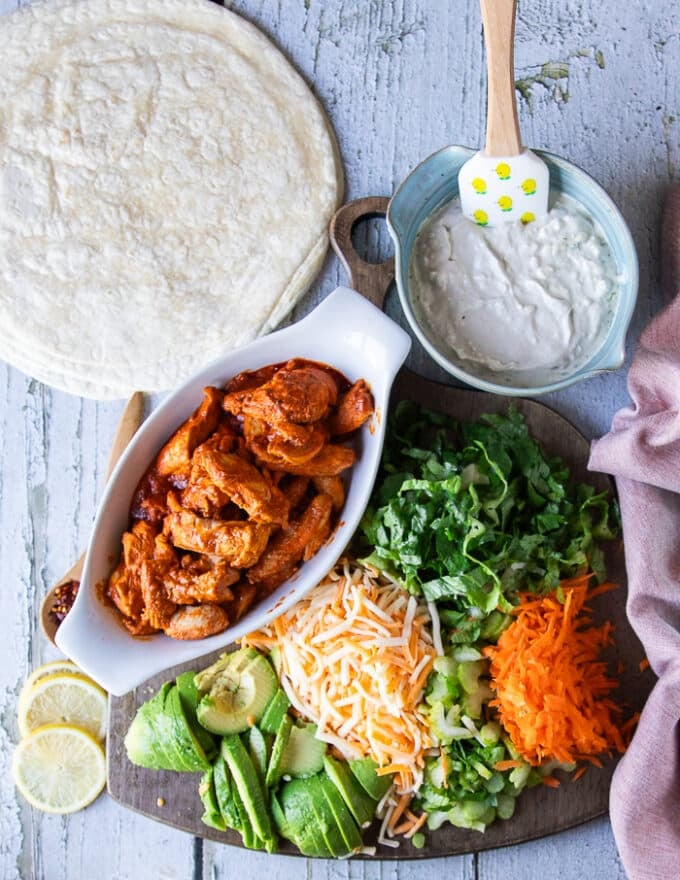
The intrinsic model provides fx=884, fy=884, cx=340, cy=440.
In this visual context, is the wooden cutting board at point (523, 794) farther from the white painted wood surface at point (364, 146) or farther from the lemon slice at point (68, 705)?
the white painted wood surface at point (364, 146)

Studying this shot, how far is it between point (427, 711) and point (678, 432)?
115 centimetres

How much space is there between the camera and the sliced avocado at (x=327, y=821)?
9.04ft

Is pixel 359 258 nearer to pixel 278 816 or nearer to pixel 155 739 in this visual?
pixel 155 739

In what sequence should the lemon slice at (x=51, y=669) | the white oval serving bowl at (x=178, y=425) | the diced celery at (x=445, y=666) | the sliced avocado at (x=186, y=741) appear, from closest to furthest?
the white oval serving bowl at (x=178, y=425) → the diced celery at (x=445, y=666) → the sliced avocado at (x=186, y=741) → the lemon slice at (x=51, y=669)

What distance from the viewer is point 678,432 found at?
2.69 m

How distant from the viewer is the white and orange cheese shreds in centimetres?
267

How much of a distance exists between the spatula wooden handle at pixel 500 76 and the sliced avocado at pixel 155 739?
2.03 meters

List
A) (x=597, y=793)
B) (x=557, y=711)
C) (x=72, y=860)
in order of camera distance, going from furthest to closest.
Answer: (x=72, y=860)
(x=597, y=793)
(x=557, y=711)

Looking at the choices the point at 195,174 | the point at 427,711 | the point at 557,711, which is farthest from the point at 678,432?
the point at 195,174

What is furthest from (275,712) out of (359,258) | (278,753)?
(359,258)

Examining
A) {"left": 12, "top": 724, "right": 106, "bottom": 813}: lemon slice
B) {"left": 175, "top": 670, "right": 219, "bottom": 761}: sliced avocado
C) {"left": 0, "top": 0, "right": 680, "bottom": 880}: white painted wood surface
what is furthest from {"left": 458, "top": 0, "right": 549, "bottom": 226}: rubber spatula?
{"left": 12, "top": 724, "right": 106, "bottom": 813}: lemon slice

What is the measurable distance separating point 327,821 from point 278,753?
0.26 meters

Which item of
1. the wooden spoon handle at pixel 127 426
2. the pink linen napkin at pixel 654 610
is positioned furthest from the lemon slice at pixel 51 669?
the pink linen napkin at pixel 654 610

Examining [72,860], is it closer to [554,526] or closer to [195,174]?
[554,526]
